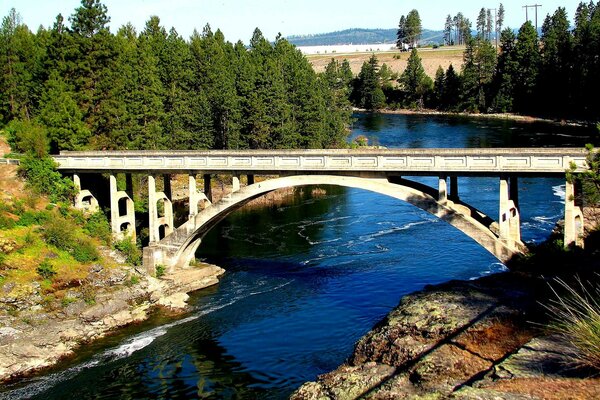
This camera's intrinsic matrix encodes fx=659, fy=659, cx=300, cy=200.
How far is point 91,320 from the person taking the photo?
34.4 metres

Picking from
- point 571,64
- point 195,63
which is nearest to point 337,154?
point 195,63

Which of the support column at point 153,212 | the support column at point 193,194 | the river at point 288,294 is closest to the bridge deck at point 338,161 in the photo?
the support column at point 193,194

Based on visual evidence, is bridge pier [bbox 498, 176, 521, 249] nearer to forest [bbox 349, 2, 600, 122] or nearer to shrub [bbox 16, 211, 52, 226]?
shrub [bbox 16, 211, 52, 226]

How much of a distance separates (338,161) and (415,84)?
123m

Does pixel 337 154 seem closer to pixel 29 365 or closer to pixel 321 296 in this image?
pixel 321 296

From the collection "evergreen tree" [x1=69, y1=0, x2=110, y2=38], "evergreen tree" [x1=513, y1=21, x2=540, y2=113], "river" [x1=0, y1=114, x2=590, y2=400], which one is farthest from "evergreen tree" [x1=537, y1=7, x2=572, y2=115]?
"evergreen tree" [x1=69, y1=0, x2=110, y2=38]

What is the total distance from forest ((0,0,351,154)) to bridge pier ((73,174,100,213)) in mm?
3152

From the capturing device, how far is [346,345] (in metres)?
30.0

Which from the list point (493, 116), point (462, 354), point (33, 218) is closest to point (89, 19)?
point (33, 218)

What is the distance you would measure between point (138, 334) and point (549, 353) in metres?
21.3

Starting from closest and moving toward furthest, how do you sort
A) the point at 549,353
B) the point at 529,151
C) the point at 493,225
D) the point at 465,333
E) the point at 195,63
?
the point at 549,353, the point at 465,333, the point at 529,151, the point at 493,225, the point at 195,63

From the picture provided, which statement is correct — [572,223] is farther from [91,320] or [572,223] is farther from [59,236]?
[59,236]

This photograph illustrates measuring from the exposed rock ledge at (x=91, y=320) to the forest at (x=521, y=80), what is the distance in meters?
83.4

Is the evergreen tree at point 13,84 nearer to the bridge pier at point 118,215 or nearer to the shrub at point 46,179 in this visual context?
the shrub at point 46,179
